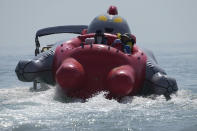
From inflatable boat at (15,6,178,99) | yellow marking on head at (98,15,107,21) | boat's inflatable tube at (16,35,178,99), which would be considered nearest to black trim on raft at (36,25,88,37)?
yellow marking on head at (98,15,107,21)

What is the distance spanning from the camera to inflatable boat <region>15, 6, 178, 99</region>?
8.69m

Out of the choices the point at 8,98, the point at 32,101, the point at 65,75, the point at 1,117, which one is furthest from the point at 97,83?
the point at 1,117

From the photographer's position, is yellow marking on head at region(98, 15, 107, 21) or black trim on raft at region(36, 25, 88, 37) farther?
black trim on raft at region(36, 25, 88, 37)

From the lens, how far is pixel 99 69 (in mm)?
8953

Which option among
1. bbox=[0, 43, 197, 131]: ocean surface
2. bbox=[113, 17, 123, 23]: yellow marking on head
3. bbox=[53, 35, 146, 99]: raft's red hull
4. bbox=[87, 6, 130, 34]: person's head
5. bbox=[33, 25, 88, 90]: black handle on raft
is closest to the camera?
bbox=[0, 43, 197, 131]: ocean surface

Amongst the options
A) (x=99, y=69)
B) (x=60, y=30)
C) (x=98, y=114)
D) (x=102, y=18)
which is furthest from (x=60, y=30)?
(x=98, y=114)

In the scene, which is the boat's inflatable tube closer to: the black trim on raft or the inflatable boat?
the inflatable boat

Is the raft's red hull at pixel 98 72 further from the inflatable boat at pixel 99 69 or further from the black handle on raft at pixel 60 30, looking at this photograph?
the black handle on raft at pixel 60 30

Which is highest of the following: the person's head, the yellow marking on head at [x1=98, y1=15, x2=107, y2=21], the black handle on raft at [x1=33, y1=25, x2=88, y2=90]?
the yellow marking on head at [x1=98, y1=15, x2=107, y2=21]

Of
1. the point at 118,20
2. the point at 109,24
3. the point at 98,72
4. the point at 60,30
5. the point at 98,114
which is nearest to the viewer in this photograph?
the point at 98,114

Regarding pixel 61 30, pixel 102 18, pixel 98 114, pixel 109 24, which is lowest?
pixel 61 30

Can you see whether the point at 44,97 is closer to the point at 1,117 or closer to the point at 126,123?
the point at 1,117

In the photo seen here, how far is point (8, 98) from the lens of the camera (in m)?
9.34

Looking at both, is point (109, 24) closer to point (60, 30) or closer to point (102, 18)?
point (102, 18)
